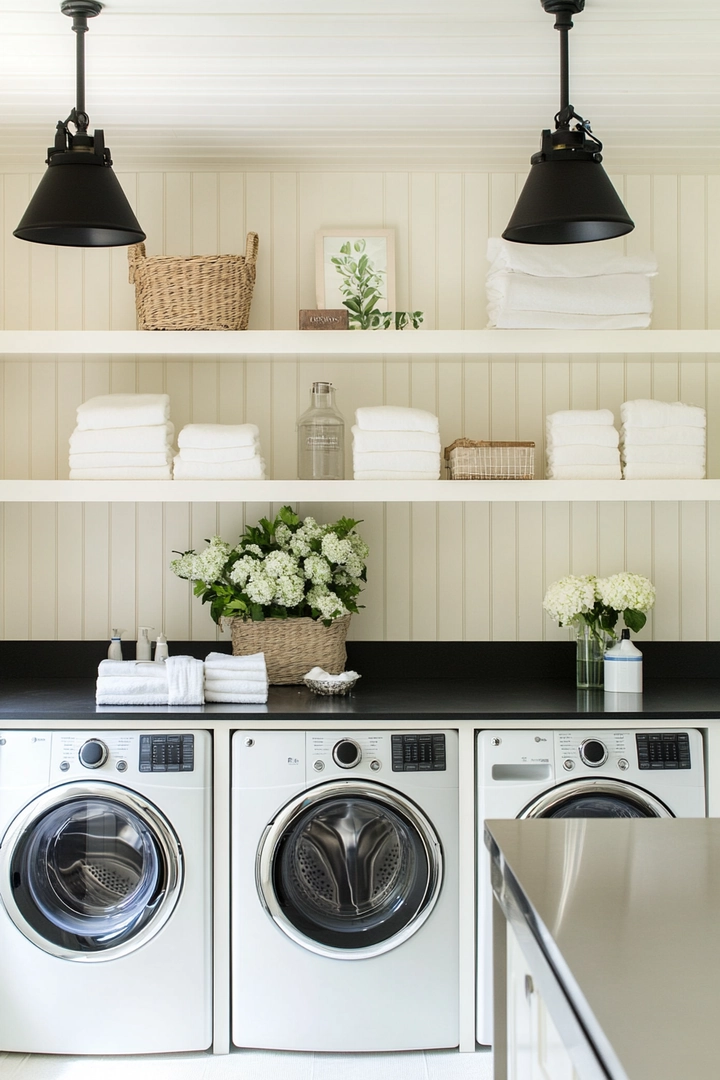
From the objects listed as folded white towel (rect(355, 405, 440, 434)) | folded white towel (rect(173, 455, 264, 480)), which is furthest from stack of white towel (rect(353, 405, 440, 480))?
folded white towel (rect(173, 455, 264, 480))

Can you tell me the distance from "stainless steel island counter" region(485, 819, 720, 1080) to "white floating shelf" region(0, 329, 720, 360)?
1.71 m

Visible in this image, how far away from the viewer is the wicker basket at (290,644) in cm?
291

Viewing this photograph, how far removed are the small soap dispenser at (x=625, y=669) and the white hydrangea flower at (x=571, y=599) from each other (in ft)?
0.53

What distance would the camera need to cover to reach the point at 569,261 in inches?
111

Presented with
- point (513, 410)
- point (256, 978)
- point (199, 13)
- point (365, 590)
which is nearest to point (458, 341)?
point (513, 410)

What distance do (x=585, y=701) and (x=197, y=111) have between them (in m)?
2.16

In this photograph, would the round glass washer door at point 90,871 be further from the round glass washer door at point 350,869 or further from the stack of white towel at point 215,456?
the stack of white towel at point 215,456

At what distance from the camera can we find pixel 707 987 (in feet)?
3.00

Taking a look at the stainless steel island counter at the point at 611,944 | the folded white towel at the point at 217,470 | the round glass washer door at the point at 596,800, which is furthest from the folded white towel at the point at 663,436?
the stainless steel island counter at the point at 611,944

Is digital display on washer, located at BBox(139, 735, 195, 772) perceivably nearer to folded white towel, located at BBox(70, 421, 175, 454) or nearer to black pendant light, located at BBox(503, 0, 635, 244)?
folded white towel, located at BBox(70, 421, 175, 454)

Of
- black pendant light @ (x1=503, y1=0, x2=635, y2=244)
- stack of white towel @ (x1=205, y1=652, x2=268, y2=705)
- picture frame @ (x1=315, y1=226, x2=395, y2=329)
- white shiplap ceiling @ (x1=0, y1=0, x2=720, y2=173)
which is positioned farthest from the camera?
picture frame @ (x1=315, y1=226, x2=395, y2=329)

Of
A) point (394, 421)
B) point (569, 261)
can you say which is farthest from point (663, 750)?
point (569, 261)

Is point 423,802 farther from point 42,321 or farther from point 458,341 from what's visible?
point 42,321

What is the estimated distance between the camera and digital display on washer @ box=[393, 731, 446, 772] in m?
2.55
